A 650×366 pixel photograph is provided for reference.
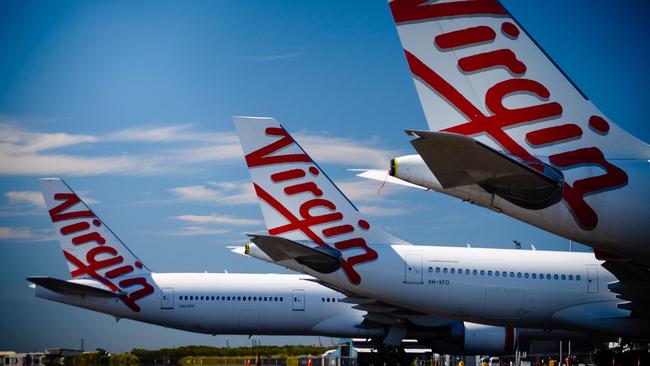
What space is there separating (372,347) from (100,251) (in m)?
12.8

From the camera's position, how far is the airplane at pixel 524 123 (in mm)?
10750

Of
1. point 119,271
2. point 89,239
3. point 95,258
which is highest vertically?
point 89,239

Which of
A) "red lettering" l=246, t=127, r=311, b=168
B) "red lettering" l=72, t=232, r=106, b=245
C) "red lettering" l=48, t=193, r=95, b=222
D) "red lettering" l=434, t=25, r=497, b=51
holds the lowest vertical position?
"red lettering" l=72, t=232, r=106, b=245

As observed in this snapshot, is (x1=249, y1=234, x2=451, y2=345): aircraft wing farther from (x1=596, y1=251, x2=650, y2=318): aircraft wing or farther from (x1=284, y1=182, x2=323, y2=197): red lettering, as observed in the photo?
(x1=596, y1=251, x2=650, y2=318): aircraft wing

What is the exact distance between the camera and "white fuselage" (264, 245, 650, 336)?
81.0 feet

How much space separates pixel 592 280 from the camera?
25.9 meters

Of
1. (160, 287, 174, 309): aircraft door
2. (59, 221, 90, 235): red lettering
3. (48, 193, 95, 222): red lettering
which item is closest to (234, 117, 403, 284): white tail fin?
(160, 287, 174, 309): aircraft door

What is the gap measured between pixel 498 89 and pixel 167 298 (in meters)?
25.5

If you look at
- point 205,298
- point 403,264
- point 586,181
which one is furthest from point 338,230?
point 586,181

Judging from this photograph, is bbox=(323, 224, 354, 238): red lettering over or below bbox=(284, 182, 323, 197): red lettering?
below

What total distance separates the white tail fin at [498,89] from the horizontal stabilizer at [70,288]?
25.8m

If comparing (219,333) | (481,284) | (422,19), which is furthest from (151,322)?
(422,19)

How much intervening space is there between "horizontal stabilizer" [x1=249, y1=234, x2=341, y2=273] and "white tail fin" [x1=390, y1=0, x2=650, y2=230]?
487 inches

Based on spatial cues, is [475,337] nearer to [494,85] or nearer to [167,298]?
[167,298]
